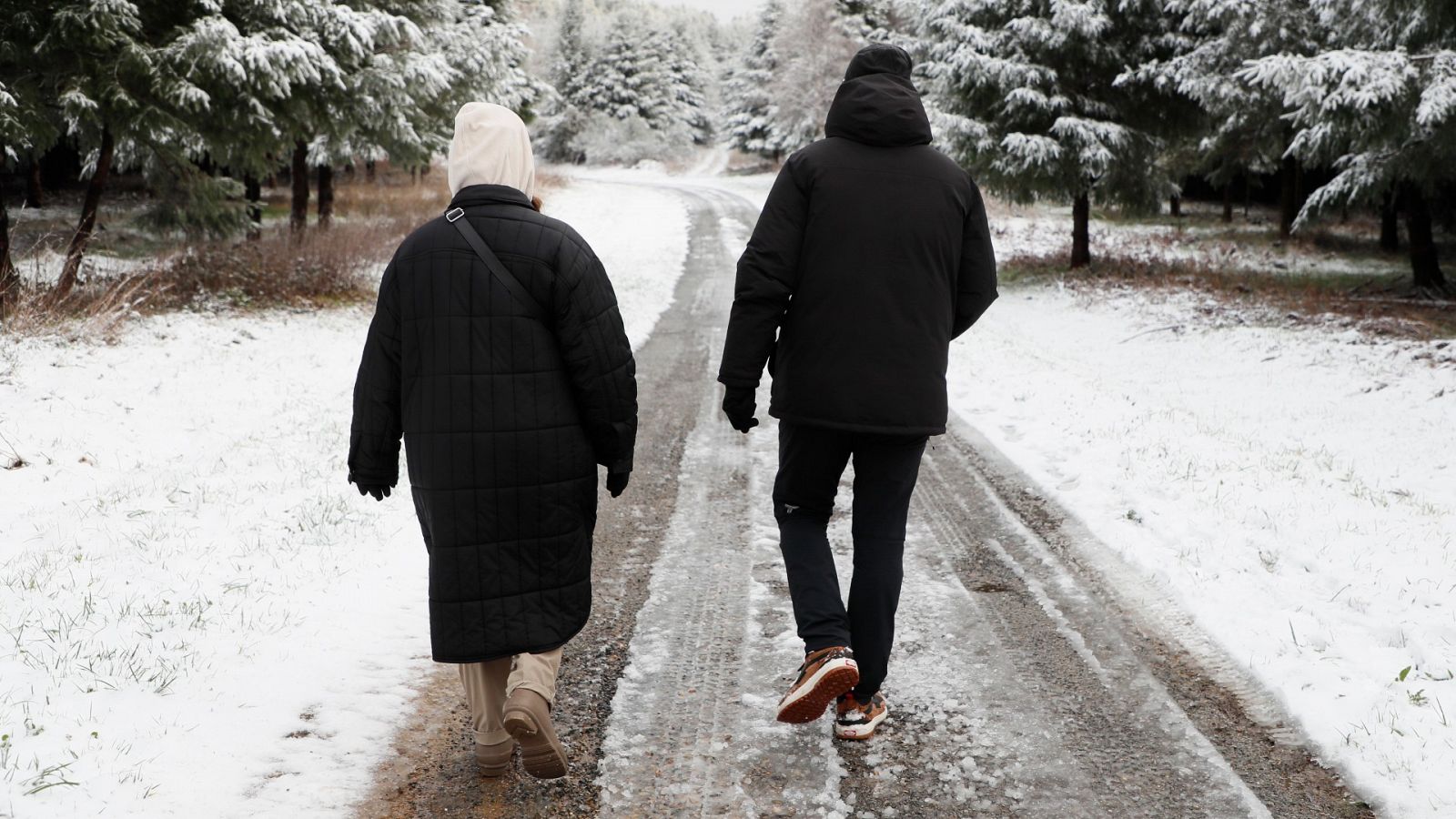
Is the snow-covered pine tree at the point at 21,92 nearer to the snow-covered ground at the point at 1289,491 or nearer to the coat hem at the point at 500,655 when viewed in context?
the coat hem at the point at 500,655

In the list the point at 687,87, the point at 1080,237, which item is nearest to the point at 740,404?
the point at 1080,237

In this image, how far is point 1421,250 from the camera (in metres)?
16.0

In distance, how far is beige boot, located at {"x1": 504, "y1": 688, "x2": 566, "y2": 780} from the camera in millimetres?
2818

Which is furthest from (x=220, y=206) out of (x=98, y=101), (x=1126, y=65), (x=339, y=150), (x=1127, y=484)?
(x=1126, y=65)

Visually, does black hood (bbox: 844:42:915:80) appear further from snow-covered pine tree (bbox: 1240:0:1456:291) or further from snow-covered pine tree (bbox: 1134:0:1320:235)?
snow-covered pine tree (bbox: 1134:0:1320:235)

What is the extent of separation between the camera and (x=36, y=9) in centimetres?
1009

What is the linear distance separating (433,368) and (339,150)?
1710 centimetres

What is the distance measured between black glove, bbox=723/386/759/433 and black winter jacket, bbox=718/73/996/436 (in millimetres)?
37

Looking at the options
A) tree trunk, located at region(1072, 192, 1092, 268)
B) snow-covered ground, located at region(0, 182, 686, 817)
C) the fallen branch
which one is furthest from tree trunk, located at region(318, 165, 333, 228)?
the fallen branch

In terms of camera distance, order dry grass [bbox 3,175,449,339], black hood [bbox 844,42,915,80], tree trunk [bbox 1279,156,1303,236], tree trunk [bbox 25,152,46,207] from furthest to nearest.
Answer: tree trunk [bbox 1279,156,1303,236] < tree trunk [bbox 25,152,46,207] < dry grass [bbox 3,175,449,339] < black hood [bbox 844,42,915,80]

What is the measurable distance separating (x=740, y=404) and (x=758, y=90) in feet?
181

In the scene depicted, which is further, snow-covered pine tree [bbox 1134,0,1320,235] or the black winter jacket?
snow-covered pine tree [bbox 1134,0,1320,235]

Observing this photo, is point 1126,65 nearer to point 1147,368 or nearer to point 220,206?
point 1147,368

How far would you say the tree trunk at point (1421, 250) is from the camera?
15867mm
